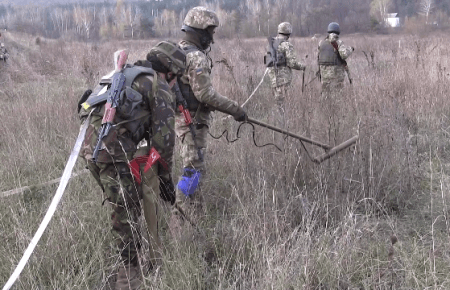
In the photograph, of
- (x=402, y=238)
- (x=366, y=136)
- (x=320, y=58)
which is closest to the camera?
(x=402, y=238)

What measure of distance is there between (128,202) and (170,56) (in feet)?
2.97

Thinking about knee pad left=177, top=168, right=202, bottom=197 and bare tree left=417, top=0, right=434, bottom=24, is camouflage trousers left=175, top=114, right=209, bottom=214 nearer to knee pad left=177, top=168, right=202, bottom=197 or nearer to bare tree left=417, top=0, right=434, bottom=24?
knee pad left=177, top=168, right=202, bottom=197

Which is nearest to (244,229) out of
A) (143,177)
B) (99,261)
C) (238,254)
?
(238,254)

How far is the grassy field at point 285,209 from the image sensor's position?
224 centimetres

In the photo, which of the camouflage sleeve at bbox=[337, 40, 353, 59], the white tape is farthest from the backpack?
the white tape

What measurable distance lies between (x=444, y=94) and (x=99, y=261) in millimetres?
5086

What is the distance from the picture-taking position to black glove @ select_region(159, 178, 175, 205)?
2.54m

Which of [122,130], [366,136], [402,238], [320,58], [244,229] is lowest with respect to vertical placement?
[402,238]

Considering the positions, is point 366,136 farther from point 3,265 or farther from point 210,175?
point 3,265

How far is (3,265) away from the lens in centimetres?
245

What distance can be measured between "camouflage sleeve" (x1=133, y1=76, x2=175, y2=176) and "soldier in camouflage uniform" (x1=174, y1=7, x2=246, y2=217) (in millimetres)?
→ 673

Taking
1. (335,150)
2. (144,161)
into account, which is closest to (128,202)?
(144,161)

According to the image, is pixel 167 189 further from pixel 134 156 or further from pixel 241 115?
pixel 241 115

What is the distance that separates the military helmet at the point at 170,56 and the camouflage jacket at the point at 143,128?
7.8 inches
